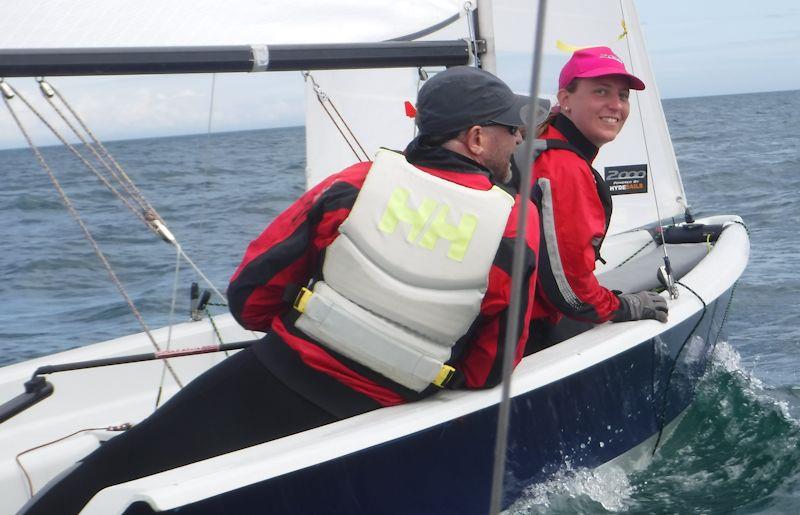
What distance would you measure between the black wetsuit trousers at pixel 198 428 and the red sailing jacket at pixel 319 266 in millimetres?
99

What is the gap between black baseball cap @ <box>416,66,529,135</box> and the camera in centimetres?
213

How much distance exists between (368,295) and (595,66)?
1026 mm

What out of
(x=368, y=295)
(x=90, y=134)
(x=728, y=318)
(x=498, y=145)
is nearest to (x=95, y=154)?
(x=90, y=134)

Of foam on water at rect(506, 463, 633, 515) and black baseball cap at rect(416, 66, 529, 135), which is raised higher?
black baseball cap at rect(416, 66, 529, 135)

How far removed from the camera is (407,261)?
2098 millimetres

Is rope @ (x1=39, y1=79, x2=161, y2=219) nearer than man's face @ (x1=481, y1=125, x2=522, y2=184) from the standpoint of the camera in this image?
No

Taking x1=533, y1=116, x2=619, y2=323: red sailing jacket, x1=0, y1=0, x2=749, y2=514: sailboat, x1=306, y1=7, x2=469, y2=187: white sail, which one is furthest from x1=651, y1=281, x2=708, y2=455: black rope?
x1=306, y1=7, x2=469, y2=187: white sail

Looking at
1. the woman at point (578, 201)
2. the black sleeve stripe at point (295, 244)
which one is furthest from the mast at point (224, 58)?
the black sleeve stripe at point (295, 244)

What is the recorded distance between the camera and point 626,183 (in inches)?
162

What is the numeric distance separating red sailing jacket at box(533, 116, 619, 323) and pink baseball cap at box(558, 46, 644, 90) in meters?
0.27

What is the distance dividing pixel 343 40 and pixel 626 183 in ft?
5.08

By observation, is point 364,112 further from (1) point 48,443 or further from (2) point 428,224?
(2) point 428,224

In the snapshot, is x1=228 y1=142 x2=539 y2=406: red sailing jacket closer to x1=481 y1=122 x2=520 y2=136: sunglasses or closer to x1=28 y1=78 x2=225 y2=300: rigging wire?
x1=481 y1=122 x2=520 y2=136: sunglasses

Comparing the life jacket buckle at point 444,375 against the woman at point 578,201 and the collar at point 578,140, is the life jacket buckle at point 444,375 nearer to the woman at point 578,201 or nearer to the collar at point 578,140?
the woman at point 578,201
